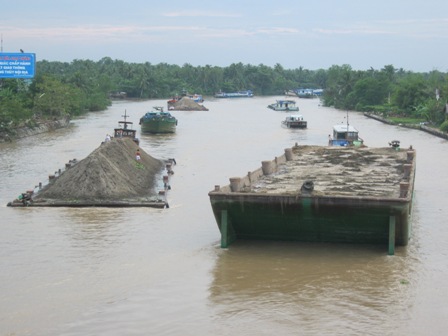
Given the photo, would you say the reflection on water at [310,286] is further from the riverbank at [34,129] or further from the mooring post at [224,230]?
the riverbank at [34,129]

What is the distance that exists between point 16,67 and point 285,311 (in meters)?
38.6

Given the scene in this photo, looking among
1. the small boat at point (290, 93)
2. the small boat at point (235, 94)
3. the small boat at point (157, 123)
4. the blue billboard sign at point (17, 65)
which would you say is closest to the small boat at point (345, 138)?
the small boat at point (157, 123)

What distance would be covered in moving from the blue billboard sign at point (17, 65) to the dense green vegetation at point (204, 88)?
7.83 feet

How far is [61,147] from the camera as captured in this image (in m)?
46.4

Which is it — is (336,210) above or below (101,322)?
above

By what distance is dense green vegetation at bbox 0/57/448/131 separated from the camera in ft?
205

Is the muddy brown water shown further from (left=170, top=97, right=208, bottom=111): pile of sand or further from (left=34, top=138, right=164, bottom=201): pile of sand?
(left=170, top=97, right=208, bottom=111): pile of sand

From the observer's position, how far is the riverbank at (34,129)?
49.2 metres

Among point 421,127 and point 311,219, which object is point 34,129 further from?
point 311,219

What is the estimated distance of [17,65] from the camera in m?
48.6

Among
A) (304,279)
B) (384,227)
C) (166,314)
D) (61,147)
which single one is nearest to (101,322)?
(166,314)

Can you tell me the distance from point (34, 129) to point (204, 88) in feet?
361

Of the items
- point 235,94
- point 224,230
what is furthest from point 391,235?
point 235,94

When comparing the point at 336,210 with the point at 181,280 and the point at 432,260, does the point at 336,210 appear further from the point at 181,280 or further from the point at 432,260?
the point at 181,280
